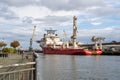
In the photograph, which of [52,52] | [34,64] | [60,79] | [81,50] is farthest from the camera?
[52,52]

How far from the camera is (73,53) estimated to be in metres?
184

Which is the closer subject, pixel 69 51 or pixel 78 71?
pixel 78 71

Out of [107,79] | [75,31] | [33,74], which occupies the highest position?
[75,31]

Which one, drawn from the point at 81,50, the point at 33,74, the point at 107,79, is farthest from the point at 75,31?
the point at 33,74

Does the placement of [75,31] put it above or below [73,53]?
above

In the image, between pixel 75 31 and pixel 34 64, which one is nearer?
pixel 34 64

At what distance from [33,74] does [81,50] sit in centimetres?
17327

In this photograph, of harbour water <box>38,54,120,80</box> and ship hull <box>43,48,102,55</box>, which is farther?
ship hull <box>43,48,102,55</box>

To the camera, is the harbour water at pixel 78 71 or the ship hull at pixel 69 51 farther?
the ship hull at pixel 69 51

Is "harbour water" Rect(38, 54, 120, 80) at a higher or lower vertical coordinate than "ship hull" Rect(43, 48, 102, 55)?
lower

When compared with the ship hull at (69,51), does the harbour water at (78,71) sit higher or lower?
lower

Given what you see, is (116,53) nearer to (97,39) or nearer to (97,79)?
(97,39)

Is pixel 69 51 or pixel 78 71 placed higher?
pixel 69 51

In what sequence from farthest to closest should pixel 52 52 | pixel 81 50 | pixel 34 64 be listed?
1. pixel 52 52
2. pixel 81 50
3. pixel 34 64
